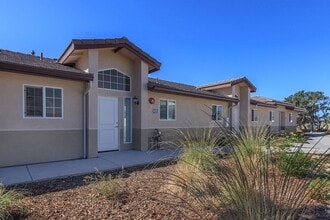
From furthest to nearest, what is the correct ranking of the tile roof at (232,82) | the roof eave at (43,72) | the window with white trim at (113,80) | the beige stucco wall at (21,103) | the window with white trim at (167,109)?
the tile roof at (232,82) < the window with white trim at (167,109) < the window with white trim at (113,80) < the beige stucco wall at (21,103) < the roof eave at (43,72)

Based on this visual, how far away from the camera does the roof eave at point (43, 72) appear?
8.10 m

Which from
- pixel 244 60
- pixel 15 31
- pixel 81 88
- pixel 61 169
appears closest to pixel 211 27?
pixel 244 60

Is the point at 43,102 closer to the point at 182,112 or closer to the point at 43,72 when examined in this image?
the point at 43,72

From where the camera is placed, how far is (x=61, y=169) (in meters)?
8.12

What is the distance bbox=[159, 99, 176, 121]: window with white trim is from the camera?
14039 millimetres

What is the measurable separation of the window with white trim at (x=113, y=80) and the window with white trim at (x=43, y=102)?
220cm

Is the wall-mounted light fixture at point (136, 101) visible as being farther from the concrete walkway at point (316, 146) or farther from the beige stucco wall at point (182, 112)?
the concrete walkway at point (316, 146)

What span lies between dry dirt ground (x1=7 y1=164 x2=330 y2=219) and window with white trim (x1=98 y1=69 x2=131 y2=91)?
6005 millimetres

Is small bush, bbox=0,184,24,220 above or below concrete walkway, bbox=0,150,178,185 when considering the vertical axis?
above

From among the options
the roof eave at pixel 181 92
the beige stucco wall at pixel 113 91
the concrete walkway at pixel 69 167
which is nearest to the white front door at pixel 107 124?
the beige stucco wall at pixel 113 91

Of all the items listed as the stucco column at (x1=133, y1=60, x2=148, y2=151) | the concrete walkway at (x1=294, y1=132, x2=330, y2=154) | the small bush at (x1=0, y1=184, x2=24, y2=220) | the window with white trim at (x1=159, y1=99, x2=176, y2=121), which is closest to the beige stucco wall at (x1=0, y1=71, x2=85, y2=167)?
the stucco column at (x1=133, y1=60, x2=148, y2=151)

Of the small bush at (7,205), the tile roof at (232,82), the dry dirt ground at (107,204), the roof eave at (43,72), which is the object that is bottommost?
the dry dirt ground at (107,204)

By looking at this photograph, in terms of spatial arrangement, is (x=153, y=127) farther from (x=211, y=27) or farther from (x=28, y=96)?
(x=211, y=27)

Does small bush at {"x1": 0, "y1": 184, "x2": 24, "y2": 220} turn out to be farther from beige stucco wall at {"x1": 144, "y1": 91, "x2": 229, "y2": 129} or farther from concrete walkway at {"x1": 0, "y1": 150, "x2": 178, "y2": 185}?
beige stucco wall at {"x1": 144, "y1": 91, "x2": 229, "y2": 129}
